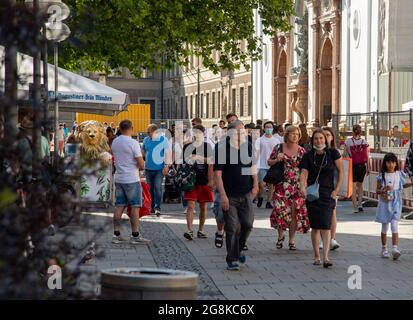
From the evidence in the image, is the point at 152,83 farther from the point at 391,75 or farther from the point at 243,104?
the point at 391,75

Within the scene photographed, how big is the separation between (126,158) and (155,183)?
5.46 m

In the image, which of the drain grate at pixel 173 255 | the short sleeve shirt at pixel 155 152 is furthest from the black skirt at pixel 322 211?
the short sleeve shirt at pixel 155 152

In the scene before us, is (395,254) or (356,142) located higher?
(356,142)

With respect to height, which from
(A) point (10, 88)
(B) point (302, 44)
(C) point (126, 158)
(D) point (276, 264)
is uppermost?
(B) point (302, 44)

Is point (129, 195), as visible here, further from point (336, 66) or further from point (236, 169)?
point (336, 66)

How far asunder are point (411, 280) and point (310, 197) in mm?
1887

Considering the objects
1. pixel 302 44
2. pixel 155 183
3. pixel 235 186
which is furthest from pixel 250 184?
pixel 302 44

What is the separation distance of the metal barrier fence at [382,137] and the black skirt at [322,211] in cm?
771

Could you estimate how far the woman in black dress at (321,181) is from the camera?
1374 cm

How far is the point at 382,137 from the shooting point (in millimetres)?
24234

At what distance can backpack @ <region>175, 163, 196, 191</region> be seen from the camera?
1755cm

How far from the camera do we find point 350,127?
2748 cm

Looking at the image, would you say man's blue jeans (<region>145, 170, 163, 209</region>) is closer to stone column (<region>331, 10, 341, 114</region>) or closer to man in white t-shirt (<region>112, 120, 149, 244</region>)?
man in white t-shirt (<region>112, 120, 149, 244</region>)

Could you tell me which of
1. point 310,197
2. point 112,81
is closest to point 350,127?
point 310,197
